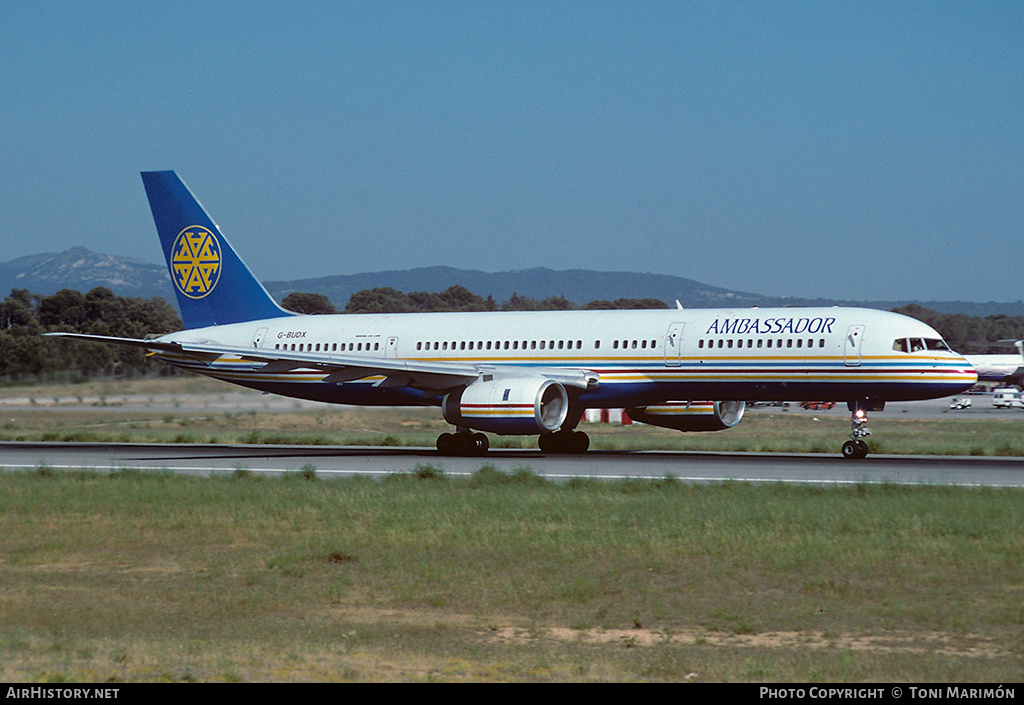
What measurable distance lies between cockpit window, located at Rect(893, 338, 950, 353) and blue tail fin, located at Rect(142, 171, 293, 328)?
20861 millimetres

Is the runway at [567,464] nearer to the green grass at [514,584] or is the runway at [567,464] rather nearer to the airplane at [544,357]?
the airplane at [544,357]

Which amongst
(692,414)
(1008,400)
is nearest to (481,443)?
(692,414)

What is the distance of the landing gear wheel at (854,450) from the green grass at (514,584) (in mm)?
9749

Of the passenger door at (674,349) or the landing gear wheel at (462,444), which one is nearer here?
the passenger door at (674,349)

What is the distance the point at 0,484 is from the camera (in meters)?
24.9

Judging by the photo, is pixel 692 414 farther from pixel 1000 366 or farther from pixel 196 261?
pixel 1000 366

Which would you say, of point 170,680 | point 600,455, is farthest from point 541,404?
point 170,680

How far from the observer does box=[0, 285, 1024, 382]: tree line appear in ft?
175

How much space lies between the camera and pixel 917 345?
104 ft

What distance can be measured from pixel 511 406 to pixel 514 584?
18.3m

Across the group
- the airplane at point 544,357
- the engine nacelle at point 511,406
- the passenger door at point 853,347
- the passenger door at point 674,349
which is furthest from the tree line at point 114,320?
the passenger door at point 853,347

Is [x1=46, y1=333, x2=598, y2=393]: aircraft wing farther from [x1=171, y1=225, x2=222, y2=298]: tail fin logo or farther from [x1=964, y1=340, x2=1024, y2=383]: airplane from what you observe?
[x1=964, y1=340, x2=1024, y2=383]: airplane

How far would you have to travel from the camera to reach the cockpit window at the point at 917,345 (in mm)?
31697
